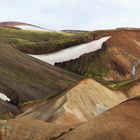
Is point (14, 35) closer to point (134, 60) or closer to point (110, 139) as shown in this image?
point (134, 60)

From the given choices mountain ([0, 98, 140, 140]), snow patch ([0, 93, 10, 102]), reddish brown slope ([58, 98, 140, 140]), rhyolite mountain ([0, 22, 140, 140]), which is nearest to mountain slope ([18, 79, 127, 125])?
rhyolite mountain ([0, 22, 140, 140])

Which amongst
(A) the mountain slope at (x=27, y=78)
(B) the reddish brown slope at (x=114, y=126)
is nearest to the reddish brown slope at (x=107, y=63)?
(A) the mountain slope at (x=27, y=78)

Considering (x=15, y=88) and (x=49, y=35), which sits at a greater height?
(x=15, y=88)

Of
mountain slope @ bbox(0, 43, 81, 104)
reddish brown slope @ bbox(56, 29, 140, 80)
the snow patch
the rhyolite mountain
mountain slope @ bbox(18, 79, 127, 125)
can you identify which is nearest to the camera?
Answer: the rhyolite mountain

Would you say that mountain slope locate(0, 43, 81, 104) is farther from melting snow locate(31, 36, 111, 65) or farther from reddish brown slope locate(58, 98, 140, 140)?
reddish brown slope locate(58, 98, 140, 140)

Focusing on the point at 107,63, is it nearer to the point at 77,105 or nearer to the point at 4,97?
the point at 4,97

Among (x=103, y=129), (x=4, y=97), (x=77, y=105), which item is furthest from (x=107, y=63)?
(x=103, y=129)

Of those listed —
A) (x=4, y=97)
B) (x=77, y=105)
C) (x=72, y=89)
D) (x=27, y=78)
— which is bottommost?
(x=27, y=78)

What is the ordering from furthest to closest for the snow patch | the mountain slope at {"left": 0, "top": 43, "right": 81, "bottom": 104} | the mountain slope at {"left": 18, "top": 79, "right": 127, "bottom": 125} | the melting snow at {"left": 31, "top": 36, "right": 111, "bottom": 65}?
1. the melting snow at {"left": 31, "top": 36, "right": 111, "bottom": 65}
2. the mountain slope at {"left": 0, "top": 43, "right": 81, "bottom": 104}
3. the snow patch
4. the mountain slope at {"left": 18, "top": 79, "right": 127, "bottom": 125}

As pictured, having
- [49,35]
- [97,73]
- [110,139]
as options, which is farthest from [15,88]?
[49,35]
